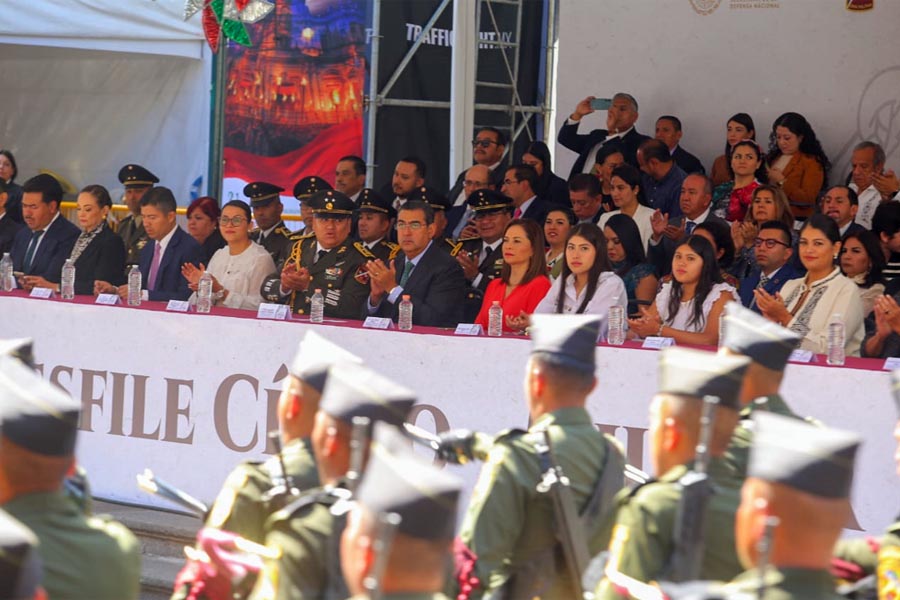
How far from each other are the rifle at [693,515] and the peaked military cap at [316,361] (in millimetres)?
1045

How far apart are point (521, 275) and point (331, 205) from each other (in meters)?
1.59

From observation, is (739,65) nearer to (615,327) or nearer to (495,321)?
(495,321)

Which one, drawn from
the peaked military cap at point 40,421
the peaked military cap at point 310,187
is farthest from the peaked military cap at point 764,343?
the peaked military cap at point 310,187

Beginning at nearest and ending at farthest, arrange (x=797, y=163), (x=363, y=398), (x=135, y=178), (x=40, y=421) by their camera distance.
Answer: (x=40, y=421) < (x=363, y=398) < (x=797, y=163) < (x=135, y=178)

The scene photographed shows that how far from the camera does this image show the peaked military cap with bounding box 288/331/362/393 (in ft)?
14.4

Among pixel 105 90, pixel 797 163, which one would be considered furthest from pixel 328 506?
pixel 105 90

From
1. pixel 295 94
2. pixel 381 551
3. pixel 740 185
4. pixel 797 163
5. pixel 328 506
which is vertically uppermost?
pixel 295 94

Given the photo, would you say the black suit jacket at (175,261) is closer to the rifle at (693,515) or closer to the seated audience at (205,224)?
the seated audience at (205,224)

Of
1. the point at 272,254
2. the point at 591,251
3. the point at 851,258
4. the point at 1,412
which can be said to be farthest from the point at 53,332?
the point at 1,412

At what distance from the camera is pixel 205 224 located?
10.7 m

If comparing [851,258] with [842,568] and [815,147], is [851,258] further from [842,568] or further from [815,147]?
[842,568]

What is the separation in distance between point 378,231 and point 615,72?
384 centimetres

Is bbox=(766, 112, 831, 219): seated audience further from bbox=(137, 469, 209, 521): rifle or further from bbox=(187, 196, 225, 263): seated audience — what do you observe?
bbox=(137, 469, 209, 521): rifle

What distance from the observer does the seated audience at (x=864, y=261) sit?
27.1 feet
